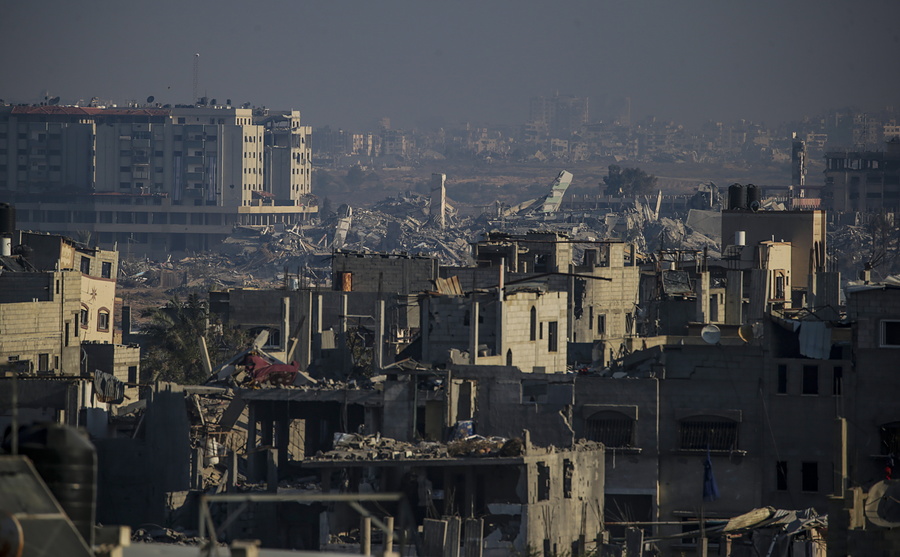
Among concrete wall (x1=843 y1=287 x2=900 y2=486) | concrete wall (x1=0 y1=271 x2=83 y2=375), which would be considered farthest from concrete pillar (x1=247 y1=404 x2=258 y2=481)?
concrete wall (x1=843 y1=287 x2=900 y2=486)

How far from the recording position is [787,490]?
97.1 ft

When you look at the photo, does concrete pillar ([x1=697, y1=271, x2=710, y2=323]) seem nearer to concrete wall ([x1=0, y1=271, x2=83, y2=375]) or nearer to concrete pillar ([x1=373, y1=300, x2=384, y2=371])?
concrete pillar ([x1=373, y1=300, x2=384, y2=371])

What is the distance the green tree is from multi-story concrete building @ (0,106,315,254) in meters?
132

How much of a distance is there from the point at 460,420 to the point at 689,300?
46.7ft

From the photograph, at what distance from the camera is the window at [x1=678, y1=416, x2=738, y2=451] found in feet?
98.5

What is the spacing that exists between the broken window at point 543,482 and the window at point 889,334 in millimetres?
6153

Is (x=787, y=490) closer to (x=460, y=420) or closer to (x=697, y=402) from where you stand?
(x=697, y=402)

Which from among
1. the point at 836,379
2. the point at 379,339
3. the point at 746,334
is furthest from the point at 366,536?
the point at 379,339

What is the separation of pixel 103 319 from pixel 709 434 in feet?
74.1

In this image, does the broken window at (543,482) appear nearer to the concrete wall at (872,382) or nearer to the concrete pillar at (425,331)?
the concrete wall at (872,382)

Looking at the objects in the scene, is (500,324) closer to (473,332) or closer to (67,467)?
(473,332)

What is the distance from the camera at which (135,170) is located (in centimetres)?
19000

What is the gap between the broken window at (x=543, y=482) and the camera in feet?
85.6

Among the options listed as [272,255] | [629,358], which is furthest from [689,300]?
[272,255]
